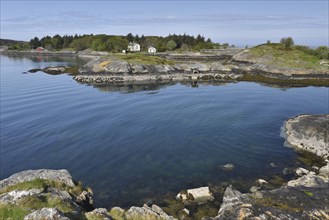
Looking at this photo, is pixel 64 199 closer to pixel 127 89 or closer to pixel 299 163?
pixel 299 163

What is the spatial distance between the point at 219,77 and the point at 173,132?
63812 millimetres

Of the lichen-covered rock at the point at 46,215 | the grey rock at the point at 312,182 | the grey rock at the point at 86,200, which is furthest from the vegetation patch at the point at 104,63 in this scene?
the lichen-covered rock at the point at 46,215

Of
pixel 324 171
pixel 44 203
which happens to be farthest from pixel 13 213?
pixel 324 171

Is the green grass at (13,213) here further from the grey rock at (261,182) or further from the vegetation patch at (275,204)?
the grey rock at (261,182)

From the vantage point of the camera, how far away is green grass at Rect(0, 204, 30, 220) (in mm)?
18547

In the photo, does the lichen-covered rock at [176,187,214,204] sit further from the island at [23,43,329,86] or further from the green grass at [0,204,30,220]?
the island at [23,43,329,86]

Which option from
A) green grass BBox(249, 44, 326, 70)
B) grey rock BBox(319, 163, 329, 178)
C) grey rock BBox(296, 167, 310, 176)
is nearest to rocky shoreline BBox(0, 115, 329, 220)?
grey rock BBox(319, 163, 329, 178)

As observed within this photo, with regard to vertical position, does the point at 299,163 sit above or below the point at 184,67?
below

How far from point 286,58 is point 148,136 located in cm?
9411

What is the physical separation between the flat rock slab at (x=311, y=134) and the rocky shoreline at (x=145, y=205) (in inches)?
331

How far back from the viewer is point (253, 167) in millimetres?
36469

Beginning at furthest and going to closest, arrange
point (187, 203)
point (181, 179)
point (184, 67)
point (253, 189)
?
point (184, 67) < point (181, 179) < point (253, 189) < point (187, 203)

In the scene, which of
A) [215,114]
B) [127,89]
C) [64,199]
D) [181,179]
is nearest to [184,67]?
[127,89]

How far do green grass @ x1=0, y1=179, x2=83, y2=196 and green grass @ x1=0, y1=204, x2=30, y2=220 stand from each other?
4330 millimetres
